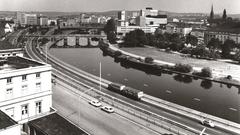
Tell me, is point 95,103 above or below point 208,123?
above

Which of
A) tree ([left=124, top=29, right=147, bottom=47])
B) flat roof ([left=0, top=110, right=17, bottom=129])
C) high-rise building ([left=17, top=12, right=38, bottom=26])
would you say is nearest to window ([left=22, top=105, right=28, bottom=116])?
flat roof ([left=0, top=110, right=17, bottom=129])

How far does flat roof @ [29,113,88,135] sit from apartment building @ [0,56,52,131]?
1589 mm

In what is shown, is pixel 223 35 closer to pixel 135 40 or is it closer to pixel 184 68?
pixel 135 40

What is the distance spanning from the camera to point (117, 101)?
851 inches

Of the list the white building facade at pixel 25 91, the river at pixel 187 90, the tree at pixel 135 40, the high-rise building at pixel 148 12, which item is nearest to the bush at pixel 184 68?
the river at pixel 187 90

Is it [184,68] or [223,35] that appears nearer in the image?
[184,68]

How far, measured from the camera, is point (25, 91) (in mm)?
15352

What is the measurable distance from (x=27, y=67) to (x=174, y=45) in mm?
44487

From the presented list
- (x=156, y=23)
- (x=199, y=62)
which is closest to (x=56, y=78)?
(x=199, y=62)

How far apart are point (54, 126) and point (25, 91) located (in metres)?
3.35

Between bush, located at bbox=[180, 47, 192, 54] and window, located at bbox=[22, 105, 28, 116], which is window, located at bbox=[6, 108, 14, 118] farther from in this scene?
bush, located at bbox=[180, 47, 192, 54]

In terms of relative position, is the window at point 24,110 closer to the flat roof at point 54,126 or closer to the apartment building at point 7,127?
the flat roof at point 54,126

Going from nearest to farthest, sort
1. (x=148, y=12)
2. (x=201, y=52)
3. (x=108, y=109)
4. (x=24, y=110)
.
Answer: (x=24, y=110), (x=108, y=109), (x=201, y=52), (x=148, y=12)

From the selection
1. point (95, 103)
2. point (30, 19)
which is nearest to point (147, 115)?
point (95, 103)
